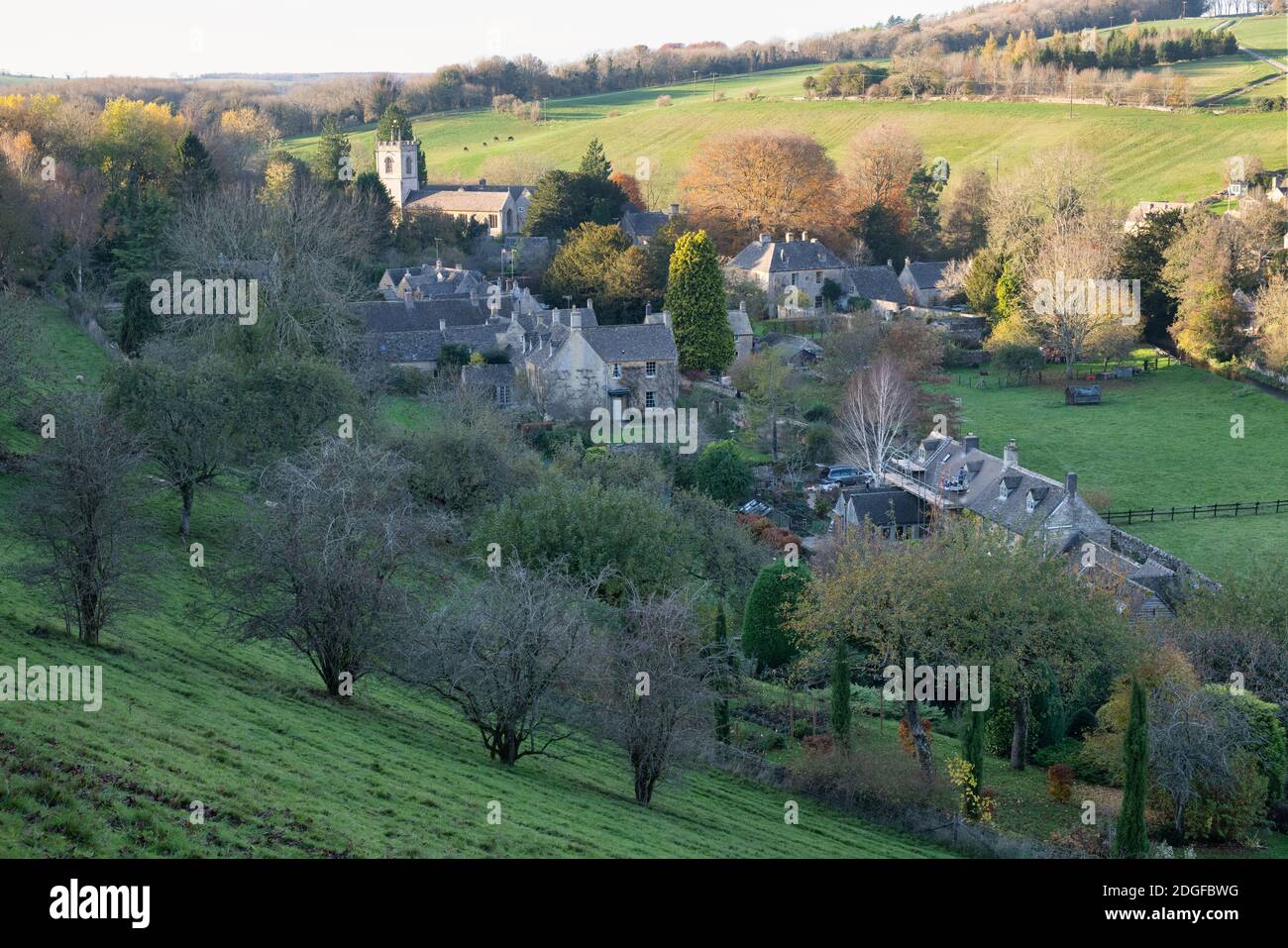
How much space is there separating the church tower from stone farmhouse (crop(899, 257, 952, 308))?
125 ft

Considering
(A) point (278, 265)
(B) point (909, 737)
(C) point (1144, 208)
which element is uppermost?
(C) point (1144, 208)

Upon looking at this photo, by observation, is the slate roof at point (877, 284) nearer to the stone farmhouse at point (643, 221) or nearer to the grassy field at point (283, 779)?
the stone farmhouse at point (643, 221)

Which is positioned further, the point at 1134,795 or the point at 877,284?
the point at 877,284

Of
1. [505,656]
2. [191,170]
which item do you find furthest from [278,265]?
[505,656]

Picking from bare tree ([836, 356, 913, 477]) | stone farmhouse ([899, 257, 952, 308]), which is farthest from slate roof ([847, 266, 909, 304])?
bare tree ([836, 356, 913, 477])

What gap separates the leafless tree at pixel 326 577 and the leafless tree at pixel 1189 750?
48.9ft

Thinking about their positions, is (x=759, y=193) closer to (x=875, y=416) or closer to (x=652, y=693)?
(x=875, y=416)

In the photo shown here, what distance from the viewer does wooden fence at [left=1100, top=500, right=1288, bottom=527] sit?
48.2m

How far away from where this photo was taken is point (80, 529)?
82.0ft

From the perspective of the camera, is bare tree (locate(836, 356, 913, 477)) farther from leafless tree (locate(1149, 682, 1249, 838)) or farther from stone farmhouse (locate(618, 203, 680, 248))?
stone farmhouse (locate(618, 203, 680, 248))

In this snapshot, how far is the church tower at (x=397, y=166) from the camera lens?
101m

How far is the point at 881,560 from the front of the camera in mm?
29578

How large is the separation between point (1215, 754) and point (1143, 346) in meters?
53.9

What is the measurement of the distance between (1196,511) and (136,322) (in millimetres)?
39939
